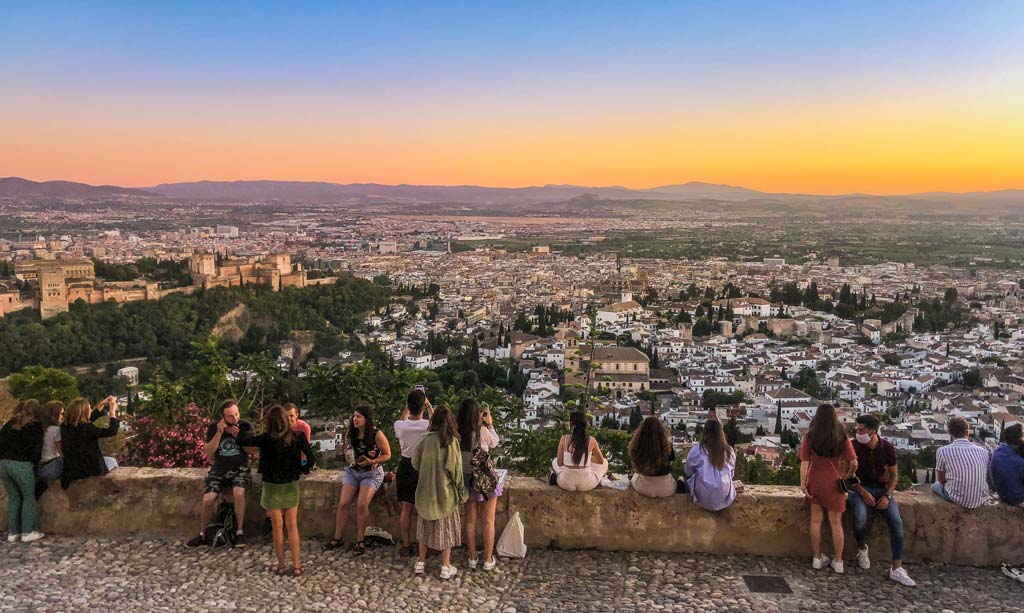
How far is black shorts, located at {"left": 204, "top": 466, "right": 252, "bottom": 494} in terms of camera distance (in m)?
3.85

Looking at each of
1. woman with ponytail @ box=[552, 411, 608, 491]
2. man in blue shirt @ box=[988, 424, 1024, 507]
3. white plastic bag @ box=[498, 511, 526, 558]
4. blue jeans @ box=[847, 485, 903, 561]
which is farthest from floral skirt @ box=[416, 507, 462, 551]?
man in blue shirt @ box=[988, 424, 1024, 507]

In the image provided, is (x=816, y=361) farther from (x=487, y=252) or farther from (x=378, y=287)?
(x=487, y=252)

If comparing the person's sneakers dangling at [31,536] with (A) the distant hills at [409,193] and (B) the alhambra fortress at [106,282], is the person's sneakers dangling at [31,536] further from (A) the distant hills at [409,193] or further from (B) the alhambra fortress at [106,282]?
(A) the distant hills at [409,193]

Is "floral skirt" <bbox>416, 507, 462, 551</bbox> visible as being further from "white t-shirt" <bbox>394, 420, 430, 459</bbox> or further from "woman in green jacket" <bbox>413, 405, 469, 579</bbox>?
"white t-shirt" <bbox>394, 420, 430, 459</bbox>

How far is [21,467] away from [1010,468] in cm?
473

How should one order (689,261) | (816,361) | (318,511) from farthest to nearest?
(689,261) → (816,361) → (318,511)

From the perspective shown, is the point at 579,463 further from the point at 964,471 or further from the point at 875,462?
the point at 964,471

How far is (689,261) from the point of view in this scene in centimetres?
7894

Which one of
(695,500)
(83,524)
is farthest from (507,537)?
(83,524)

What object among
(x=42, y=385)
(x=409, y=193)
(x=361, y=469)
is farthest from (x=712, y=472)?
(x=409, y=193)

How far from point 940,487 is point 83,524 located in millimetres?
4237

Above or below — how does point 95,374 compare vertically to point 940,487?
below

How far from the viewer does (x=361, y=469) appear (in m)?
3.81

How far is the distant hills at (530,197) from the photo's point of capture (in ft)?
491
